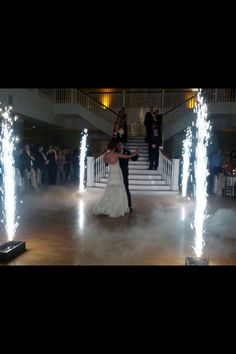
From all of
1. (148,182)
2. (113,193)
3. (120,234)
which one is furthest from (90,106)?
(120,234)

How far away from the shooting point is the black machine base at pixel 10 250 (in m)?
4.60

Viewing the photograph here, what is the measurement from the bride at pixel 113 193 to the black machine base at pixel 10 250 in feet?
8.83

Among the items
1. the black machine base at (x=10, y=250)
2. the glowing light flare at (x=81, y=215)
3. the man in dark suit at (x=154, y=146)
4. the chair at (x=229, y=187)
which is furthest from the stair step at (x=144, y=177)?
the black machine base at (x=10, y=250)

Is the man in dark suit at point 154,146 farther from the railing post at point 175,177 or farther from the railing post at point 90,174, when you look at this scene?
the railing post at point 90,174

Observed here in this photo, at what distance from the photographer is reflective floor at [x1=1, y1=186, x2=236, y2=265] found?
4.79 metres

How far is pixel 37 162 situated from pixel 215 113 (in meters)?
7.32

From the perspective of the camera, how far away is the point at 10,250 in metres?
4.69

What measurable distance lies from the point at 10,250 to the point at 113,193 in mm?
3252
